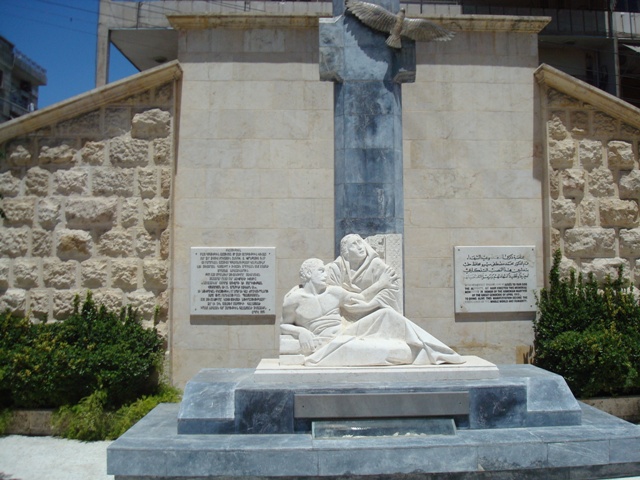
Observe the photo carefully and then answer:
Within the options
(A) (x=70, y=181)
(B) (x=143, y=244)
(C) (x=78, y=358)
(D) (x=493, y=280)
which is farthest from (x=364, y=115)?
(C) (x=78, y=358)

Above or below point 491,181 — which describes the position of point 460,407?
below

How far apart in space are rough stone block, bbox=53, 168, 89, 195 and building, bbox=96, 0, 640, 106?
6.85 m

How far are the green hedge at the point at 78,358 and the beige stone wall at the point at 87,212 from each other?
0.32 m

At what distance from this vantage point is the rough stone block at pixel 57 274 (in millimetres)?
8641

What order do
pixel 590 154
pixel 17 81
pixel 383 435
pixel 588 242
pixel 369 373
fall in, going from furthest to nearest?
pixel 17 81 < pixel 590 154 < pixel 588 242 < pixel 369 373 < pixel 383 435

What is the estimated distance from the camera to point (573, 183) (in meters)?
9.10

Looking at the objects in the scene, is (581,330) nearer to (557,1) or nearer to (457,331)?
(457,331)

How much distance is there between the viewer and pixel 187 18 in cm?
902

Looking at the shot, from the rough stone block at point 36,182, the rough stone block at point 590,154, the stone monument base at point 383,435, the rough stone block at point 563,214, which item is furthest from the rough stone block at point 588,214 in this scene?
the rough stone block at point 36,182

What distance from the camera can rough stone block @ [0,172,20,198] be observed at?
8703mm

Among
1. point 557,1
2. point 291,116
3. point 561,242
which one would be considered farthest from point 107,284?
point 557,1

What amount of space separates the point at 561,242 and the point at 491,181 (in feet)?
4.14

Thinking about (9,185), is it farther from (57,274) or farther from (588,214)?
(588,214)

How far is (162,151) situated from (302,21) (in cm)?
260
